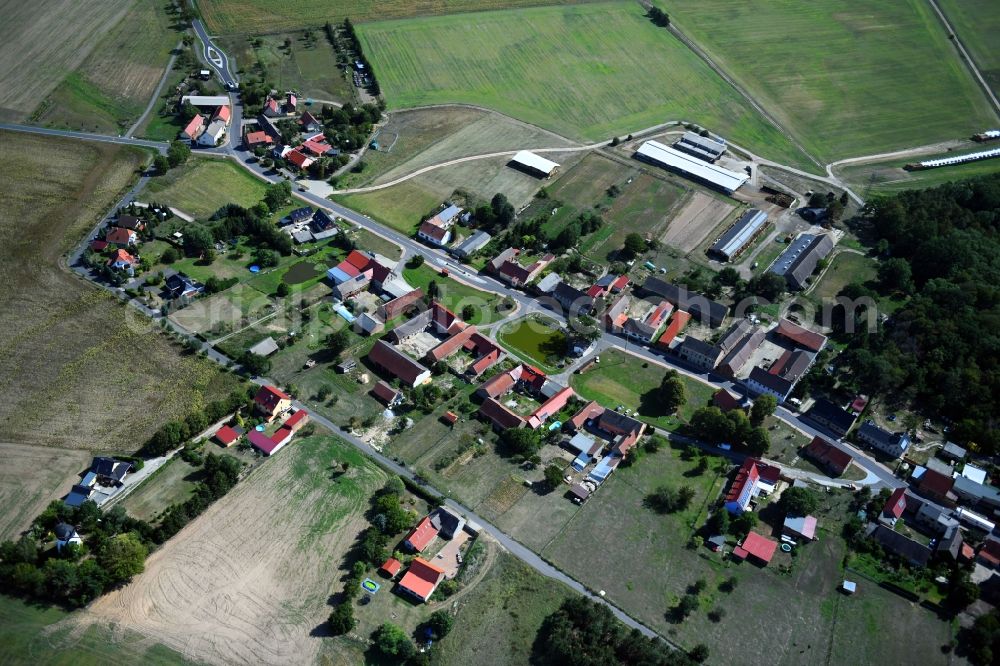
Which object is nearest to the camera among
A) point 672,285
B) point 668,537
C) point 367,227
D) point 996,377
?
point 668,537

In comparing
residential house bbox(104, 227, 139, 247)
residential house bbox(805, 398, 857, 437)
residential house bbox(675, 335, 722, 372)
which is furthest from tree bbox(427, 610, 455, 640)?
residential house bbox(104, 227, 139, 247)

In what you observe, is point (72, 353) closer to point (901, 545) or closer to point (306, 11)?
point (901, 545)

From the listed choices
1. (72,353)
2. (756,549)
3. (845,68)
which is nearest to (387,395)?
(72,353)

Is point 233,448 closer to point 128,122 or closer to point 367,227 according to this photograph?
point 367,227

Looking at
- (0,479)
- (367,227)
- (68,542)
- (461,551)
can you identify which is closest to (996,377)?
(461,551)

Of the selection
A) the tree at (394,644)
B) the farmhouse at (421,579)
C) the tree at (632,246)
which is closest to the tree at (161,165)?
the tree at (632,246)

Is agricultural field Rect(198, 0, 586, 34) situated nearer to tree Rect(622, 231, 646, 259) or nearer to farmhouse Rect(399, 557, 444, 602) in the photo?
tree Rect(622, 231, 646, 259)
